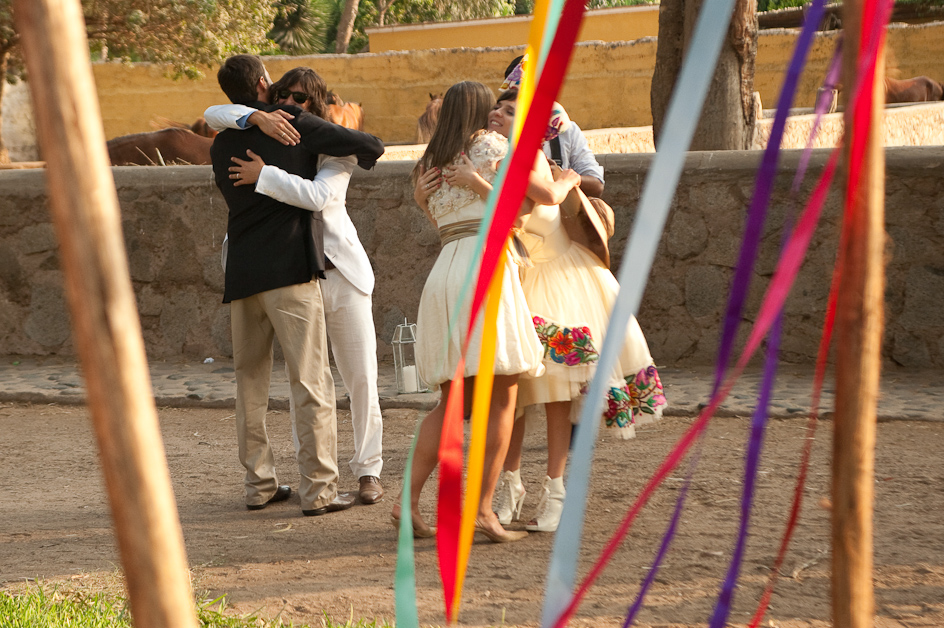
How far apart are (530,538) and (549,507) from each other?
149 millimetres

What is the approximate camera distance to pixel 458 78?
19109mm

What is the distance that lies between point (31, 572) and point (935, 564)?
3.23 metres

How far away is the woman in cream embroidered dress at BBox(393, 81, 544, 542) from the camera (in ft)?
11.9

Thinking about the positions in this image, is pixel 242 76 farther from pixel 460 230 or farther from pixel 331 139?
pixel 460 230

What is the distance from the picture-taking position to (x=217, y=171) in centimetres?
430

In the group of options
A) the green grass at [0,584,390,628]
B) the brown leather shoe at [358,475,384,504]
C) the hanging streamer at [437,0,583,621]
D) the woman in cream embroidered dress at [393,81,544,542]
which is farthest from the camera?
the brown leather shoe at [358,475,384,504]

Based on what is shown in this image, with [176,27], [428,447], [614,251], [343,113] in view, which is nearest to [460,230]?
[428,447]

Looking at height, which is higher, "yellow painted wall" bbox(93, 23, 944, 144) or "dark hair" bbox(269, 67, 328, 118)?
"yellow painted wall" bbox(93, 23, 944, 144)

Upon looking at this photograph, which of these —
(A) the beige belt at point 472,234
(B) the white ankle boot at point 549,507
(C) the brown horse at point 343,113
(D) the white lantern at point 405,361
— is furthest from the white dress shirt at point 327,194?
(C) the brown horse at point 343,113

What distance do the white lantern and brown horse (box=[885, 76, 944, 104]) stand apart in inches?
529

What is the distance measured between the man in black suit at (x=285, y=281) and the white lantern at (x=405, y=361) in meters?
1.94

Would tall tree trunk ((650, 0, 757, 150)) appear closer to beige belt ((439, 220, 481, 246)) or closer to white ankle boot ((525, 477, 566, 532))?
beige belt ((439, 220, 481, 246))

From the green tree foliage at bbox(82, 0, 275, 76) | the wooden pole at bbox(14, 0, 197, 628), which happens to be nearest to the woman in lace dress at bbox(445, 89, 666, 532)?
the wooden pole at bbox(14, 0, 197, 628)

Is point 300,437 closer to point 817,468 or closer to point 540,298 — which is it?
point 540,298
